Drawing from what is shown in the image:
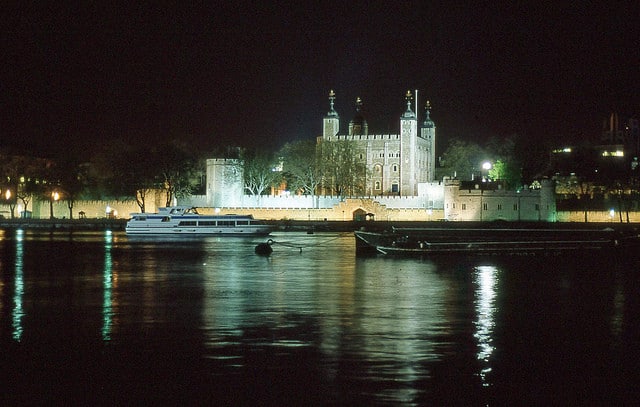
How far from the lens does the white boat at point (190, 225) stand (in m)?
58.3

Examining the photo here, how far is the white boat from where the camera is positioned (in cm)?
5834

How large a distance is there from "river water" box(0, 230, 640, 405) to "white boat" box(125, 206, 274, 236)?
98.0ft

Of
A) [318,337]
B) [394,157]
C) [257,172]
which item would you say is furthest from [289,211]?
[318,337]

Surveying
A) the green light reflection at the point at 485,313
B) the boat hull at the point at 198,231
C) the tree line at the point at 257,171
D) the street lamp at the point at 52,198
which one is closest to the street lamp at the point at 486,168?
the tree line at the point at 257,171

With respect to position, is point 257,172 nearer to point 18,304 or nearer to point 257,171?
point 257,171

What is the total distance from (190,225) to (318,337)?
44.9 meters

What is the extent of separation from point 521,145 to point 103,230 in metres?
43.2

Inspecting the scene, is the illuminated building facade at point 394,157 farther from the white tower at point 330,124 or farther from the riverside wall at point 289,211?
the riverside wall at point 289,211

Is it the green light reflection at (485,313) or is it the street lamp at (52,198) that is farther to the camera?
the street lamp at (52,198)

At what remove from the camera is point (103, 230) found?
224 ft

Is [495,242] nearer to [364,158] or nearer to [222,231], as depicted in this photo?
[222,231]

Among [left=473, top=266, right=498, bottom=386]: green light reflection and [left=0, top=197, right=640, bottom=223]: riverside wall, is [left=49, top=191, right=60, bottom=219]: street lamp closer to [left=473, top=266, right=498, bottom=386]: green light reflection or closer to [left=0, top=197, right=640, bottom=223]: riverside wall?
[left=0, top=197, right=640, bottom=223]: riverside wall

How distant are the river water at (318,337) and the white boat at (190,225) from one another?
29.9m

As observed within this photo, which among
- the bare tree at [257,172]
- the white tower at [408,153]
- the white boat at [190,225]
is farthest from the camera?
the white tower at [408,153]
